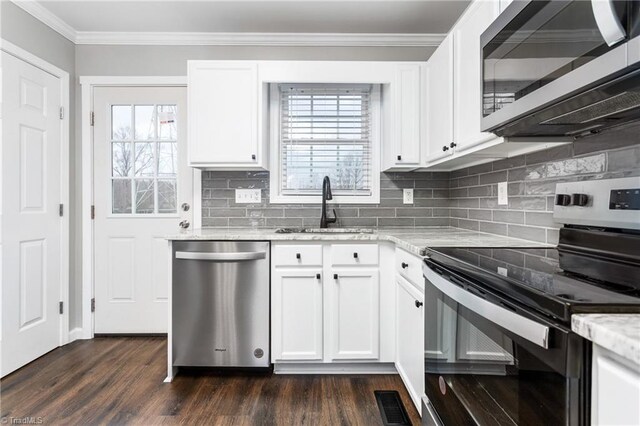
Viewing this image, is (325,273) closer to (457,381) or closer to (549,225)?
(457,381)

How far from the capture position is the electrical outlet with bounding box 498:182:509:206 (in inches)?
72.8

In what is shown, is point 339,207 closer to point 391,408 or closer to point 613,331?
point 391,408

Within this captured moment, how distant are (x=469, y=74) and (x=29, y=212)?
2834 millimetres

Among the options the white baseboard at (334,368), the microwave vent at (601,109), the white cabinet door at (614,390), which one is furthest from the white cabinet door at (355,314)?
the white cabinet door at (614,390)

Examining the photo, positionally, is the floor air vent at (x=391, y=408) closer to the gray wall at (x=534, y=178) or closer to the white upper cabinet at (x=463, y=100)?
the gray wall at (x=534, y=178)

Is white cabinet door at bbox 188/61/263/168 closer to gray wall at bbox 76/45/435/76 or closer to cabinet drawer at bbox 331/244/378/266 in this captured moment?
gray wall at bbox 76/45/435/76

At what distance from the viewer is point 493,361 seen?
34.7 inches

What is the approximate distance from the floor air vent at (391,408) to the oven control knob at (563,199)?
4.03 feet

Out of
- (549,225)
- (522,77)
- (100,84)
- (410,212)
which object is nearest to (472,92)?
(522,77)

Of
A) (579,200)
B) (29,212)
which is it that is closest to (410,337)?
(579,200)

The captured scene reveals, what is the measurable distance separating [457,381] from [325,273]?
1048mm

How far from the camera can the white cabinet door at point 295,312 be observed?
203 centimetres

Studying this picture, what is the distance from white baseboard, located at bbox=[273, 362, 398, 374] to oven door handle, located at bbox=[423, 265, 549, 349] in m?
A: 1.15

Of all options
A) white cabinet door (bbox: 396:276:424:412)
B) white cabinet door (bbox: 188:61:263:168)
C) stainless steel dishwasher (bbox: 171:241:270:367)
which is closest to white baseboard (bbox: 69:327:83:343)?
stainless steel dishwasher (bbox: 171:241:270:367)
